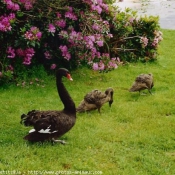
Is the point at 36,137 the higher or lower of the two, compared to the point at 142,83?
lower

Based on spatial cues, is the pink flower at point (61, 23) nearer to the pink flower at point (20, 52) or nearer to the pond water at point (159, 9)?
the pink flower at point (20, 52)

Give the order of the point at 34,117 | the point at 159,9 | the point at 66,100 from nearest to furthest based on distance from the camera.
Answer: the point at 34,117 → the point at 66,100 → the point at 159,9

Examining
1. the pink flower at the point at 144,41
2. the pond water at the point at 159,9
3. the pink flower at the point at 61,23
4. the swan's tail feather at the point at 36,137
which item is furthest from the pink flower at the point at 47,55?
the pond water at the point at 159,9

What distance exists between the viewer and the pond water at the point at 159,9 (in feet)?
57.8

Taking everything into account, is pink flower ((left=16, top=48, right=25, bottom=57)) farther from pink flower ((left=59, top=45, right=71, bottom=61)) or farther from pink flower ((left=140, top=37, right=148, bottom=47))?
pink flower ((left=140, top=37, right=148, bottom=47))

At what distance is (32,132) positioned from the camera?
17.5 feet

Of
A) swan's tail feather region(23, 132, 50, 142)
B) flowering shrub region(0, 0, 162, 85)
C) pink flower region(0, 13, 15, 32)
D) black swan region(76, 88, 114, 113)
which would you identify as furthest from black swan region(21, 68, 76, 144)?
pink flower region(0, 13, 15, 32)

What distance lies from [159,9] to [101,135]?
1622 centimetres

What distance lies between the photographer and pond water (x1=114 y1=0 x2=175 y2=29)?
693 inches

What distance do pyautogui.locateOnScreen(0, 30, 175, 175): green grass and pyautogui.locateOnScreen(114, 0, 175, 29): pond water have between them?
365 inches

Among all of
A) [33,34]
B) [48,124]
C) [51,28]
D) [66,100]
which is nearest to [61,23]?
[51,28]

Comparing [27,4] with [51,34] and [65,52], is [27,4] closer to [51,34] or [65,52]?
[51,34]

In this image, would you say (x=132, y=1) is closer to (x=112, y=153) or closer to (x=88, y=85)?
(x=88, y=85)

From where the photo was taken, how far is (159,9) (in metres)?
20.9
